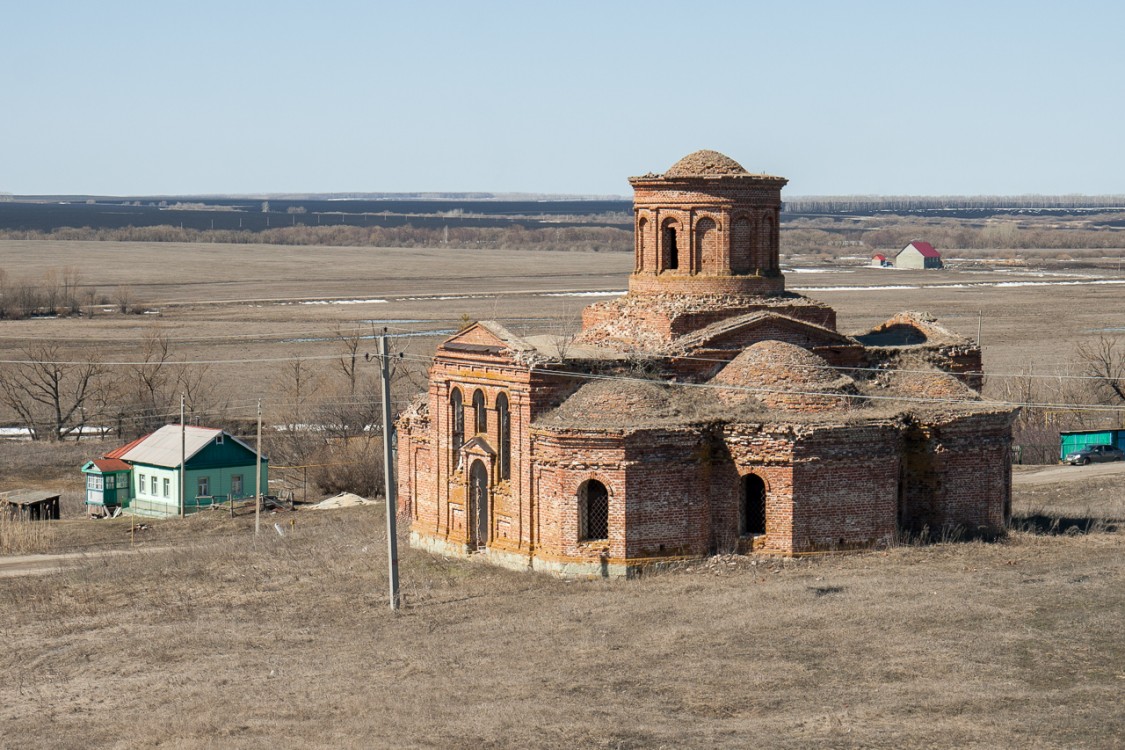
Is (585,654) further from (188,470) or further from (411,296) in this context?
(411,296)

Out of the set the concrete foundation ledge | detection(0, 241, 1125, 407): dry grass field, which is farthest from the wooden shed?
the concrete foundation ledge

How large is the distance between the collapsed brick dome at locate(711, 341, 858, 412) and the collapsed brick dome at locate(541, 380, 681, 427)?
4.44ft

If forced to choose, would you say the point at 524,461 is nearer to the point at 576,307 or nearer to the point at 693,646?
the point at 693,646

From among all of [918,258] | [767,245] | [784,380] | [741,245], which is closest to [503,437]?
[784,380]

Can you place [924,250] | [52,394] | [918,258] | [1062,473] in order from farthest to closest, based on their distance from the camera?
1. [924,250]
2. [918,258]
3. [52,394]
4. [1062,473]

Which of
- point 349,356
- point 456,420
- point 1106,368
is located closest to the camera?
point 456,420

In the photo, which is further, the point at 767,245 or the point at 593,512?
the point at 767,245

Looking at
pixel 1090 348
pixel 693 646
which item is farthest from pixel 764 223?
pixel 1090 348

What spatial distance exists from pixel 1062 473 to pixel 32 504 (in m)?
28.1

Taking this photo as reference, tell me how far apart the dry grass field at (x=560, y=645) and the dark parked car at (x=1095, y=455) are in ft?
16.8

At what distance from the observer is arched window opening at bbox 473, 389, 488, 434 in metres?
30.5

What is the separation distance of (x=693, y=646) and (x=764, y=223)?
439 inches

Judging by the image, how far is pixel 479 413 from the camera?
100 feet

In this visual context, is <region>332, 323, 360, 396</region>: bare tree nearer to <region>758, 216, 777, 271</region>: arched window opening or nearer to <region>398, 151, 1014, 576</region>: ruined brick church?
<region>398, 151, 1014, 576</region>: ruined brick church
